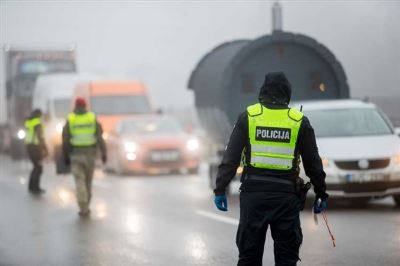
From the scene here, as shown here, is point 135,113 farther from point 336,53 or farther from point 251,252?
point 251,252

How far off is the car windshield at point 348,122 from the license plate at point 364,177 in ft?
4.08

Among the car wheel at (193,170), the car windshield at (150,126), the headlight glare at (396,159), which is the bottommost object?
the car wheel at (193,170)

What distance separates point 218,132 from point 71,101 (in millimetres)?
13718

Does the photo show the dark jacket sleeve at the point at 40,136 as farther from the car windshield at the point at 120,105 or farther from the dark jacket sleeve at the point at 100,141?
the car windshield at the point at 120,105

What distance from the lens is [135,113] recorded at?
1257 inches

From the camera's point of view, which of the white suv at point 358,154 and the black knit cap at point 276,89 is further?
the white suv at point 358,154

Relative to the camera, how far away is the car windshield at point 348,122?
17.2m

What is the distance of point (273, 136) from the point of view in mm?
7781

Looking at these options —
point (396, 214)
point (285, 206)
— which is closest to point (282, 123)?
point (285, 206)

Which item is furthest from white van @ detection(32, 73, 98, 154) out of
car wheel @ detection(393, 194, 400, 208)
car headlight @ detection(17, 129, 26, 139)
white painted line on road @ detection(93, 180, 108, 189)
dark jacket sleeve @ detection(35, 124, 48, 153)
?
car wheel @ detection(393, 194, 400, 208)

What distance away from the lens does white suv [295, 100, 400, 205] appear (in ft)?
52.3

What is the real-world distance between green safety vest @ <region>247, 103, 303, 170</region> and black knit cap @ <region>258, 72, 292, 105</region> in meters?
0.06

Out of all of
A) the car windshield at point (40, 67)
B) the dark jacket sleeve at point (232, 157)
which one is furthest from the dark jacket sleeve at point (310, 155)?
the car windshield at point (40, 67)

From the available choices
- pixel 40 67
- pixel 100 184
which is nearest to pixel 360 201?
pixel 100 184
